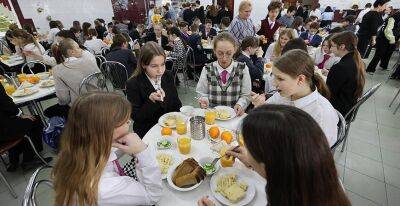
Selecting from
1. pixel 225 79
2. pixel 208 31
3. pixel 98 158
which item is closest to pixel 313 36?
pixel 208 31

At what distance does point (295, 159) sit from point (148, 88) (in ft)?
5.31

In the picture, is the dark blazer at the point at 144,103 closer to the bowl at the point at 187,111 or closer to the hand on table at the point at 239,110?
the bowl at the point at 187,111

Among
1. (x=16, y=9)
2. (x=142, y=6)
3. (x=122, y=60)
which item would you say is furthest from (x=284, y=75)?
(x=142, y=6)

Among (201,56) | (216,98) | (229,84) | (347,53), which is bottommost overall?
(201,56)

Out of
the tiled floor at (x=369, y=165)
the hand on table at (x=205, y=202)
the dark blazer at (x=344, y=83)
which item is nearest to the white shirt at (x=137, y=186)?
the hand on table at (x=205, y=202)

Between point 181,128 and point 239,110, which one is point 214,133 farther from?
point 239,110

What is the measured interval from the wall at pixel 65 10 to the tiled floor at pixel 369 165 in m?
8.39

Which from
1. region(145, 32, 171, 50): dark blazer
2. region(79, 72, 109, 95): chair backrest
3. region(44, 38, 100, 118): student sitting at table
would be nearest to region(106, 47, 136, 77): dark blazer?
region(79, 72, 109, 95): chair backrest

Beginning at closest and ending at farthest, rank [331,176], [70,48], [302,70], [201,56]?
1. [331,176]
2. [302,70]
3. [70,48]
4. [201,56]

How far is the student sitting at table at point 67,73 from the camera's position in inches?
113

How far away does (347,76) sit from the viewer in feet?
7.92

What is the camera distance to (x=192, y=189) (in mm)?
1224

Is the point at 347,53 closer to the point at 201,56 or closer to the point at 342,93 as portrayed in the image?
the point at 342,93

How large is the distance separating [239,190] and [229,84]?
1328 millimetres
